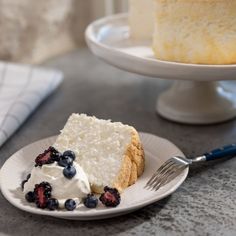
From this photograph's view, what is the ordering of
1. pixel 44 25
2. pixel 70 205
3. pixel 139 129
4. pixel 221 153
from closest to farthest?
1. pixel 70 205
2. pixel 221 153
3. pixel 139 129
4. pixel 44 25

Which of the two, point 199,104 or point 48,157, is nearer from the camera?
point 48,157

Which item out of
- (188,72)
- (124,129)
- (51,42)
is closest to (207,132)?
(188,72)

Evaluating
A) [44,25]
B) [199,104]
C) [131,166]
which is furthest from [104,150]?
A: [44,25]

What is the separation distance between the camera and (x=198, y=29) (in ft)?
3.09

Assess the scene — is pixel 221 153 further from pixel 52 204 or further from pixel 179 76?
pixel 52 204

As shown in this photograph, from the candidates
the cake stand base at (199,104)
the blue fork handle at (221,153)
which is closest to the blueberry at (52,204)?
the blue fork handle at (221,153)

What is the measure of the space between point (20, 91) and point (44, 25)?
0.45m

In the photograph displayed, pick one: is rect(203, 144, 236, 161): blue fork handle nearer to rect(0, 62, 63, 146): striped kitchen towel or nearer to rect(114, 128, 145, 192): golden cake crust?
rect(114, 128, 145, 192): golden cake crust

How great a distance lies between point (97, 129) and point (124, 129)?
0.05 meters

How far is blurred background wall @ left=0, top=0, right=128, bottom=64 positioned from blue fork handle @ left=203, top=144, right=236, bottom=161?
2.60ft

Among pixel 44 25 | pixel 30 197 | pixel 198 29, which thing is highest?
pixel 198 29

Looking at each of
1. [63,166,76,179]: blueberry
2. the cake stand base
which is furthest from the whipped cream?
the cake stand base

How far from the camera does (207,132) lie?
1.07 metres

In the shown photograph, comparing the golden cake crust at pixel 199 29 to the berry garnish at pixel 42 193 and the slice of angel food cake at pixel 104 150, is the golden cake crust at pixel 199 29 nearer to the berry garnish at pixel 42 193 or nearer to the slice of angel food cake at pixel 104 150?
the slice of angel food cake at pixel 104 150
